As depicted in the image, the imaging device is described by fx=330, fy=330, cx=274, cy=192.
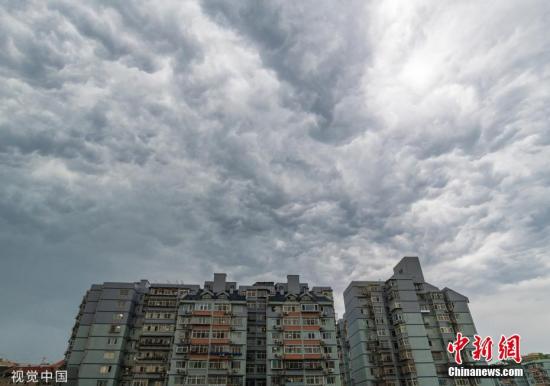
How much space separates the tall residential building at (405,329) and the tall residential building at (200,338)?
40.9 ft

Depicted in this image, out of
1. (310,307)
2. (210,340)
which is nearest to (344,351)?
(310,307)

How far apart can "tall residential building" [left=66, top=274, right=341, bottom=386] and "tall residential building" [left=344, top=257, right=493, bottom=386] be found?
12479 millimetres

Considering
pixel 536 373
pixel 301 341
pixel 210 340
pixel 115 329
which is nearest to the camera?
pixel 210 340

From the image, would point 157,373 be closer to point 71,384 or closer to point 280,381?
point 71,384

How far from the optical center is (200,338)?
7769 cm

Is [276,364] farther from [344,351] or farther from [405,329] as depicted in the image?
[344,351]

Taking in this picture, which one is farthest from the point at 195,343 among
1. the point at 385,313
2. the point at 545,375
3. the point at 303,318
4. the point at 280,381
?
the point at 545,375

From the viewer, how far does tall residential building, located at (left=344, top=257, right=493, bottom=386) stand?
259ft

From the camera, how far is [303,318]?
82500mm

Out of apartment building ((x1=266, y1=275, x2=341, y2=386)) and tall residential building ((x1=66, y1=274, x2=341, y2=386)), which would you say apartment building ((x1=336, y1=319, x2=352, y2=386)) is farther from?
tall residential building ((x1=66, y1=274, x2=341, y2=386))

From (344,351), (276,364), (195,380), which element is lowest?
(195,380)

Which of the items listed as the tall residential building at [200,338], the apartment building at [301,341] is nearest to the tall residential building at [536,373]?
the apartment building at [301,341]

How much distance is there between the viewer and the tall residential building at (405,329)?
7894 centimetres

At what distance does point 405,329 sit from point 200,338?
5012cm
